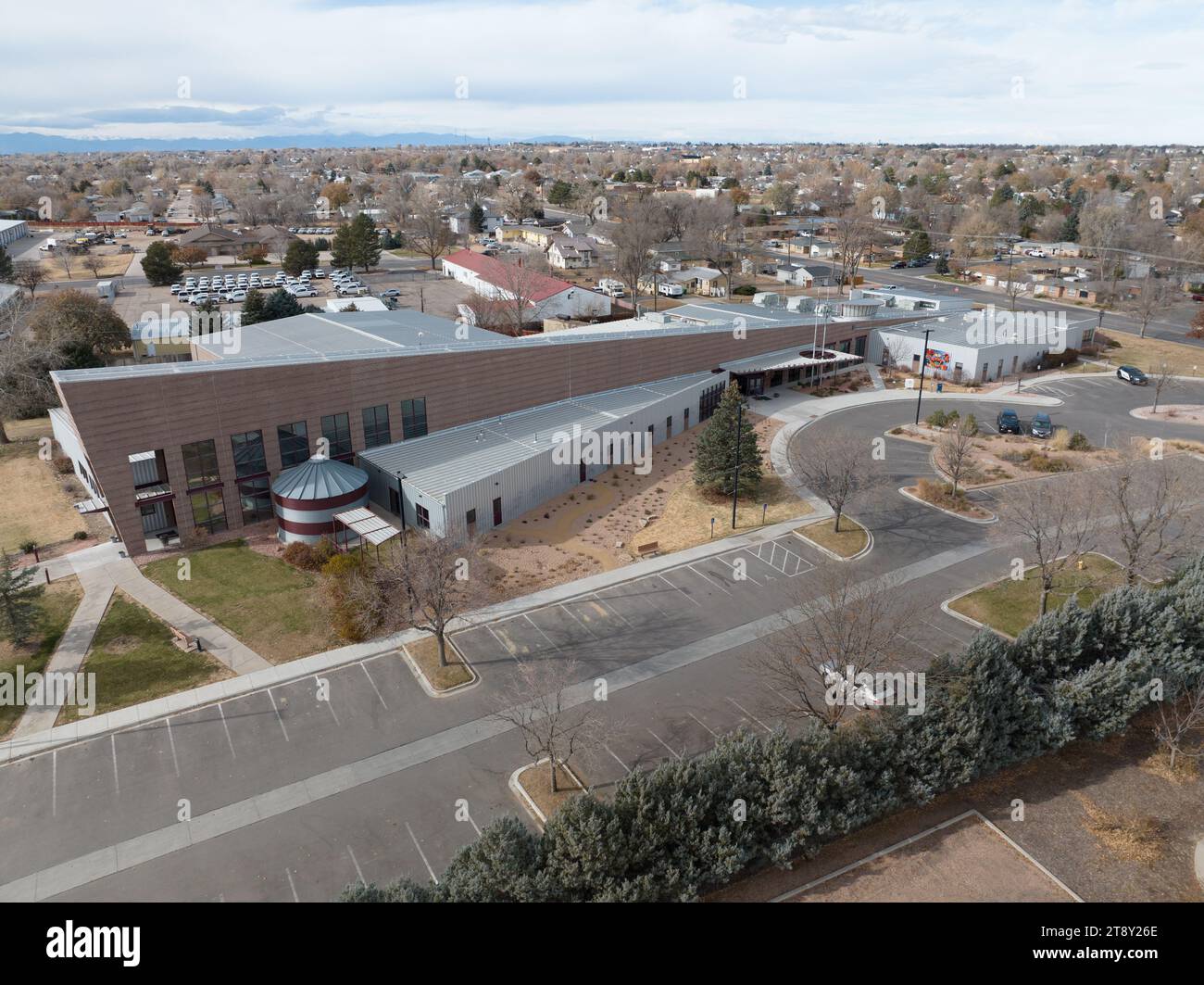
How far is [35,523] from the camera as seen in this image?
4272cm

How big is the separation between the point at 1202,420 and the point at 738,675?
5050 centimetres

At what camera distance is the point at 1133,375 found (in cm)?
6769

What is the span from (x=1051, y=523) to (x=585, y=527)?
22.9 metres

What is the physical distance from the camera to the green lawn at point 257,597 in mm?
32250

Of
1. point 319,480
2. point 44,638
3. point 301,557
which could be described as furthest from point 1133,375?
point 44,638

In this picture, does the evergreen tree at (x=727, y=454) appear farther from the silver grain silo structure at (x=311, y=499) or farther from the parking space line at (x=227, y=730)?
the parking space line at (x=227, y=730)

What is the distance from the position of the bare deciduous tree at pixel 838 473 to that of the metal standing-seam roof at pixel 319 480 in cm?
2422

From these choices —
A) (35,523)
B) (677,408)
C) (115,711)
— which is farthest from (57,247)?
(115,711)

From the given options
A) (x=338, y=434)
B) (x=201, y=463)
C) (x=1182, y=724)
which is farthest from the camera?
(x=338, y=434)

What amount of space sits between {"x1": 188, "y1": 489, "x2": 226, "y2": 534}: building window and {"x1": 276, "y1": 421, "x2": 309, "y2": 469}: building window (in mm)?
3675

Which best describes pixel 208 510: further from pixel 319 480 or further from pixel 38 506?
pixel 38 506

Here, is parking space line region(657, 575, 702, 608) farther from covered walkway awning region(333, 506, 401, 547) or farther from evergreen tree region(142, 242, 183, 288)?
evergreen tree region(142, 242, 183, 288)

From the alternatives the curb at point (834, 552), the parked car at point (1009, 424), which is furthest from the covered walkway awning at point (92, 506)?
the parked car at point (1009, 424)

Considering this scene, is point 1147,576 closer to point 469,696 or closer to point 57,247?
point 469,696
